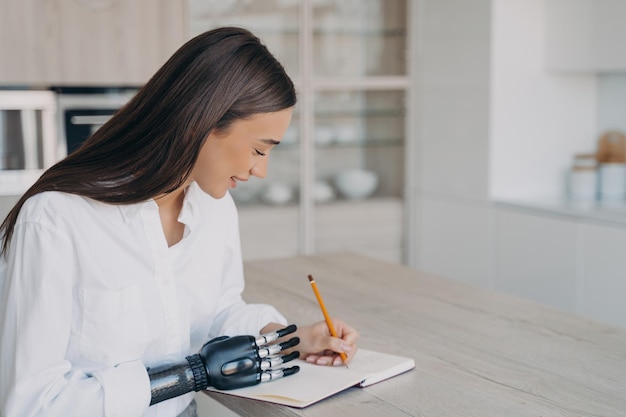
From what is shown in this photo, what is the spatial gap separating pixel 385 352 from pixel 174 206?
0.52 meters

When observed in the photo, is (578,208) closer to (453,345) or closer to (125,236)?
(453,345)

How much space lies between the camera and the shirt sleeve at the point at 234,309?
1.66 meters

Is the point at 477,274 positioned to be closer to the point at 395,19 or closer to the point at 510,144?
the point at 510,144

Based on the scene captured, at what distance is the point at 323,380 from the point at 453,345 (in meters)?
0.36

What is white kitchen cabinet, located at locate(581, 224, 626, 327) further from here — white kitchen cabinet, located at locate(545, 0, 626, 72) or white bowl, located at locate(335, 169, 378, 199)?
white bowl, located at locate(335, 169, 378, 199)

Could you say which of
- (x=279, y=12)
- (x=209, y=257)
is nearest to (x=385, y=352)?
(x=209, y=257)

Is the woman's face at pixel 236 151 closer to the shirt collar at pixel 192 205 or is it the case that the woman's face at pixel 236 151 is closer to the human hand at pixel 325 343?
the shirt collar at pixel 192 205

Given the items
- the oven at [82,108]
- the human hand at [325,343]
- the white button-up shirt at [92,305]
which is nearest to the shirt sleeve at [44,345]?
the white button-up shirt at [92,305]

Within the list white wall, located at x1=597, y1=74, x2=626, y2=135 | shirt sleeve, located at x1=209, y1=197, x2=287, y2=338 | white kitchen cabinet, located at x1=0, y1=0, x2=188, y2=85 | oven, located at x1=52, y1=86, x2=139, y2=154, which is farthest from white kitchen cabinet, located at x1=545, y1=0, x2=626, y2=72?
shirt sleeve, located at x1=209, y1=197, x2=287, y2=338

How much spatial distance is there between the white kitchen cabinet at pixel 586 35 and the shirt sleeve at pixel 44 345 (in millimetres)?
2899

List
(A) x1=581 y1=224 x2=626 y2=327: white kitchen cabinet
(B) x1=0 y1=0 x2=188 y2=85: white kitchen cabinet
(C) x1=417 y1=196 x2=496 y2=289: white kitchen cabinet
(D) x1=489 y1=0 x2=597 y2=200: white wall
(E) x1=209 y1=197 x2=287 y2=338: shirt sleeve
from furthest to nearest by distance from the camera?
(C) x1=417 y1=196 x2=496 y2=289: white kitchen cabinet, (D) x1=489 y1=0 x2=597 y2=200: white wall, (B) x1=0 y1=0 x2=188 y2=85: white kitchen cabinet, (A) x1=581 y1=224 x2=626 y2=327: white kitchen cabinet, (E) x1=209 y1=197 x2=287 y2=338: shirt sleeve

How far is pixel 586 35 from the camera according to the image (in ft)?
12.0

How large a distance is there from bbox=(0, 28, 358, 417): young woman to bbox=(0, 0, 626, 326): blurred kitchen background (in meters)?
2.18

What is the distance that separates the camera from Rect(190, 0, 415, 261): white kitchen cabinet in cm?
409
